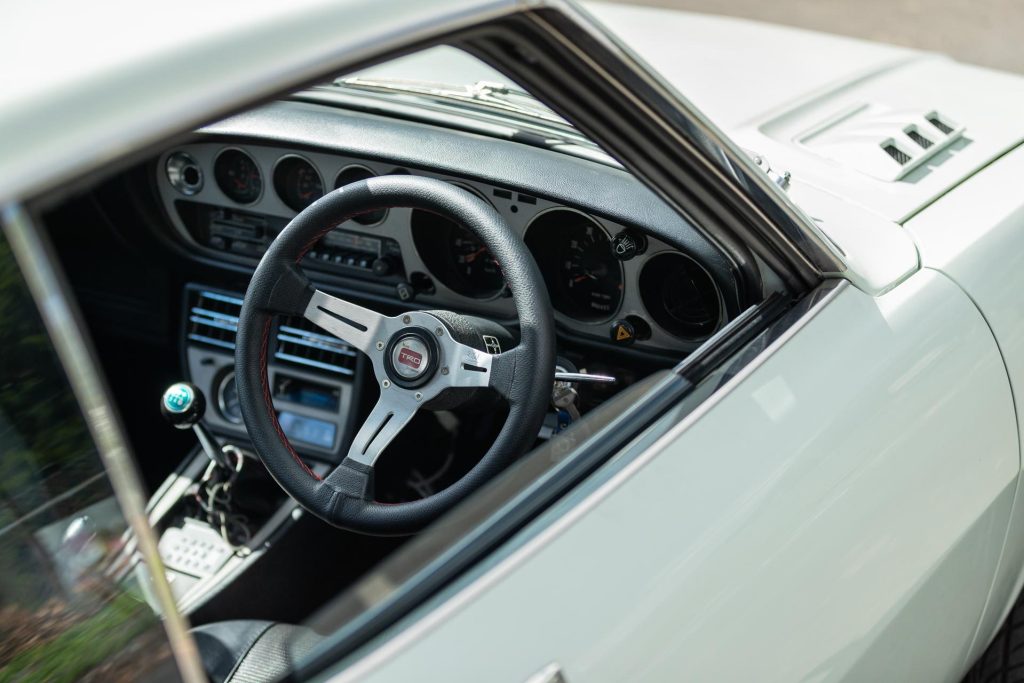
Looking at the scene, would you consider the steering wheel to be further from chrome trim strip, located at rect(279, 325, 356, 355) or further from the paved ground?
the paved ground

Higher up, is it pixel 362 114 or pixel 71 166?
pixel 71 166

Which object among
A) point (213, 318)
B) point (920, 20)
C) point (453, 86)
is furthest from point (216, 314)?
point (920, 20)

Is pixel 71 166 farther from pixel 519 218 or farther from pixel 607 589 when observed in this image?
pixel 519 218

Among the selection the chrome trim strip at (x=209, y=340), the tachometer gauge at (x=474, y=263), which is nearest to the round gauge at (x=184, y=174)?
the chrome trim strip at (x=209, y=340)

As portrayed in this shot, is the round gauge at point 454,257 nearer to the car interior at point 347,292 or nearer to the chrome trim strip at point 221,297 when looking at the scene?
the car interior at point 347,292

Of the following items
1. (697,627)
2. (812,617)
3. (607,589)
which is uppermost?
(607,589)

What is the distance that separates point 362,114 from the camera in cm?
282

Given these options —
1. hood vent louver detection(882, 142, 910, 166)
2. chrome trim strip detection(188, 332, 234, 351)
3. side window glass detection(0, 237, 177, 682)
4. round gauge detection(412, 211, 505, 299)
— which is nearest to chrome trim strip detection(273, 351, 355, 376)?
chrome trim strip detection(188, 332, 234, 351)

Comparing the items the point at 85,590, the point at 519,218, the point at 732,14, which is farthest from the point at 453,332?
the point at 732,14

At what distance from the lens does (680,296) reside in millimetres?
2459

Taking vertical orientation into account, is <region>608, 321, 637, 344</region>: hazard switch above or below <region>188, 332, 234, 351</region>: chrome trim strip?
below

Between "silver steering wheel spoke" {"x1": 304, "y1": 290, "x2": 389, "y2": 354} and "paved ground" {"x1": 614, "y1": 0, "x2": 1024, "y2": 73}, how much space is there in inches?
185

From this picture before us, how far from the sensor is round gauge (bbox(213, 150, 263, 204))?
3.04m

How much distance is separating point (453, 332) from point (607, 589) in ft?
2.85
